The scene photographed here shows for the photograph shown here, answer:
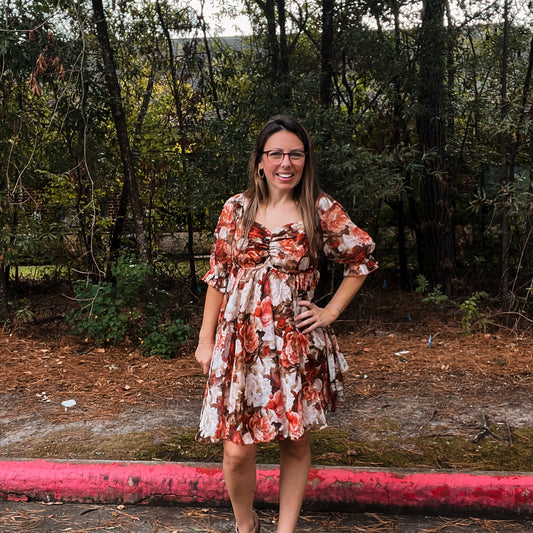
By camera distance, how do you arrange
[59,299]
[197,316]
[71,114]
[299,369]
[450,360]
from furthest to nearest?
1. [59,299]
2. [197,316]
3. [71,114]
4. [450,360]
5. [299,369]

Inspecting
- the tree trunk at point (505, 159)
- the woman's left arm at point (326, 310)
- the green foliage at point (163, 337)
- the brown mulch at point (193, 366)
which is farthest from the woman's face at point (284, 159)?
the tree trunk at point (505, 159)

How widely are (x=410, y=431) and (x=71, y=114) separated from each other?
497 centimetres

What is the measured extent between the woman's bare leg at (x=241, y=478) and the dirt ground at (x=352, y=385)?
1460 mm

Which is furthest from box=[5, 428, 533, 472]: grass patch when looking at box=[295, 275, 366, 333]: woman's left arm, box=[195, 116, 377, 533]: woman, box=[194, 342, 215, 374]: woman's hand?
box=[295, 275, 366, 333]: woman's left arm

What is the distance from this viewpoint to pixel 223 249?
2.84m

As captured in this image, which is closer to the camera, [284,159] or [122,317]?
[284,159]

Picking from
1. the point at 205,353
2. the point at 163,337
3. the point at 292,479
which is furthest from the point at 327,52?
the point at 292,479

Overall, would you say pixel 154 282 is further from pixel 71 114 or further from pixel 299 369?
Result: pixel 299 369

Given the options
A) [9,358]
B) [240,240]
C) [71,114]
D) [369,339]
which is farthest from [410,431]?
[71,114]

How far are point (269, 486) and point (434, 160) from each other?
229 inches

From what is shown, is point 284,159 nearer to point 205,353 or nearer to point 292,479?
point 205,353

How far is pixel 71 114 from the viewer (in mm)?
6656

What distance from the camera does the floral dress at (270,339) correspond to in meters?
2.64

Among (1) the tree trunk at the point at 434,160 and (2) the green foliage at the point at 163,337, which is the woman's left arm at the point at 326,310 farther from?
(1) the tree trunk at the point at 434,160
